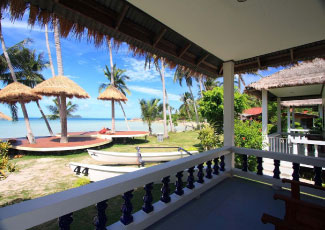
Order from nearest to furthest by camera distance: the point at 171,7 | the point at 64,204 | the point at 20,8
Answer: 1. the point at 64,204
2. the point at 20,8
3. the point at 171,7

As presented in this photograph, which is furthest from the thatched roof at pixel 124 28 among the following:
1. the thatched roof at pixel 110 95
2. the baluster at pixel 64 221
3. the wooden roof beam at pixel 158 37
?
the thatched roof at pixel 110 95

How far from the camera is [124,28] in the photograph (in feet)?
6.00

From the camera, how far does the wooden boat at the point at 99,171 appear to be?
15.7ft

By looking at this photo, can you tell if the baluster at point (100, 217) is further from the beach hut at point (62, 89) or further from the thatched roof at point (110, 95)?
the thatched roof at point (110, 95)

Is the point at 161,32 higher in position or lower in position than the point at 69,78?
lower

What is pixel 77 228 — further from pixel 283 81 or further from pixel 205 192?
pixel 283 81

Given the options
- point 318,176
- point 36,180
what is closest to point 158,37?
point 318,176

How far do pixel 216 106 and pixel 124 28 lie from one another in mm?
8158

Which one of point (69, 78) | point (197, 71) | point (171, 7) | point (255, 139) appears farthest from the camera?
point (69, 78)

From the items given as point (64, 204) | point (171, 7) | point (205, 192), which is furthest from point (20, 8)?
point (205, 192)

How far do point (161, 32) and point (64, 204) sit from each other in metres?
1.95

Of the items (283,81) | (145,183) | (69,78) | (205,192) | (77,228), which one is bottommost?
(77,228)

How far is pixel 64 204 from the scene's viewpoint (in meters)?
0.93

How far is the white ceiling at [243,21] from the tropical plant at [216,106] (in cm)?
688
